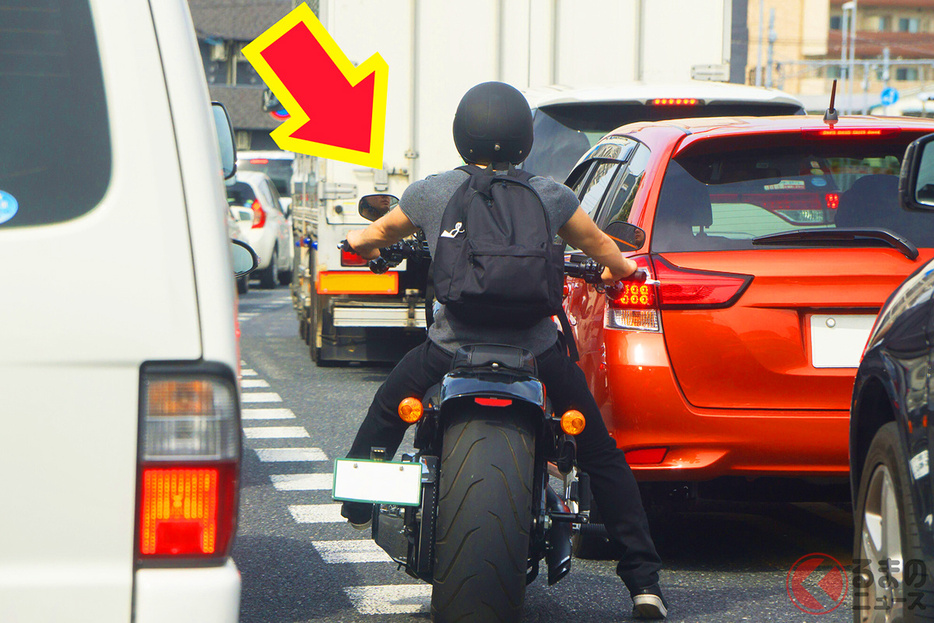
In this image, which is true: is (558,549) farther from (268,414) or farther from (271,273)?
(271,273)

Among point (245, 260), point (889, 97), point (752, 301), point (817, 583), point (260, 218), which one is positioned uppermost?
point (889, 97)

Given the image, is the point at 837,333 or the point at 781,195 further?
the point at 781,195

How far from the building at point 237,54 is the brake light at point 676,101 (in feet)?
164

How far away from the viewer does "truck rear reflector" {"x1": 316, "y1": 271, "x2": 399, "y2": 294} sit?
10102mm

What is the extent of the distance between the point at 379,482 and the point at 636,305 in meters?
1.34

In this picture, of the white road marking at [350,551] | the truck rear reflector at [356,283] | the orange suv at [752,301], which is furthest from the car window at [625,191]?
the truck rear reflector at [356,283]

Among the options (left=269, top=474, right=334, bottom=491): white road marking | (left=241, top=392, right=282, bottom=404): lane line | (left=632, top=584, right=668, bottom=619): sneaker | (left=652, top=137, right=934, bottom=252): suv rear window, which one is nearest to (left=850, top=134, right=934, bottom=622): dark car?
(left=632, top=584, right=668, bottom=619): sneaker

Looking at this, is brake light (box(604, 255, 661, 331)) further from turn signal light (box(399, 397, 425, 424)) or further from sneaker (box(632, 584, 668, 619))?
turn signal light (box(399, 397, 425, 424))

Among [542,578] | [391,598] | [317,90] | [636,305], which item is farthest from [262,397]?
[636,305]

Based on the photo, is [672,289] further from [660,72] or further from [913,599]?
[660,72]

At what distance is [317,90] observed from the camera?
293 inches

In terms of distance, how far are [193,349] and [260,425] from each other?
21.2 feet

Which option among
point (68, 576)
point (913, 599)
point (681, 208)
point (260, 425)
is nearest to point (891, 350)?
point (913, 599)

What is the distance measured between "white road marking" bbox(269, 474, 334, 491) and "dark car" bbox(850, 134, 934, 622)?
11.0ft
